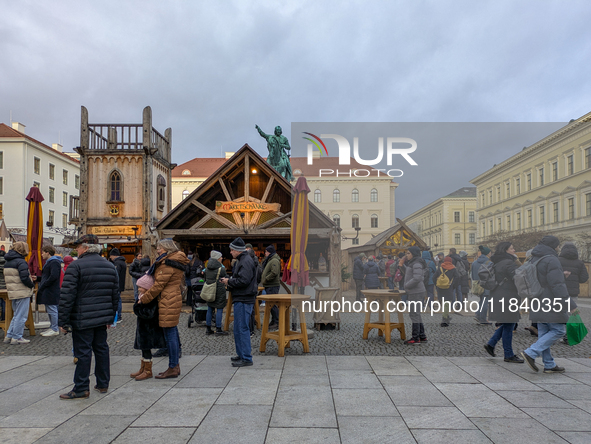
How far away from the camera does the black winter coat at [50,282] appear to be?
8211 millimetres

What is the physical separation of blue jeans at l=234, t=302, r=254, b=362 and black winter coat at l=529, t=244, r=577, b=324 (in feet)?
12.6

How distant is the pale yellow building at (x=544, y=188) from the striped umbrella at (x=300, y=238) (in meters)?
3.32

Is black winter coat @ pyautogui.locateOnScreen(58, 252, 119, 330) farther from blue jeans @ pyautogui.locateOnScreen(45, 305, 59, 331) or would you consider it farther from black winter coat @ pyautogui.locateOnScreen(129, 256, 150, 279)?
black winter coat @ pyautogui.locateOnScreen(129, 256, 150, 279)

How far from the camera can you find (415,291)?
26.5 ft

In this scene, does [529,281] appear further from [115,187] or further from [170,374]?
[115,187]

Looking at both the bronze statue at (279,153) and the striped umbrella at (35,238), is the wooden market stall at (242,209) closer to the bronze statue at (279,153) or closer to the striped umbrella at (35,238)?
the bronze statue at (279,153)

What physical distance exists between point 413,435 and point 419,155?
6074 millimetres

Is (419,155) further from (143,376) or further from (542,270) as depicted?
(143,376)

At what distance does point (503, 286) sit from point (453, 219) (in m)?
2.77

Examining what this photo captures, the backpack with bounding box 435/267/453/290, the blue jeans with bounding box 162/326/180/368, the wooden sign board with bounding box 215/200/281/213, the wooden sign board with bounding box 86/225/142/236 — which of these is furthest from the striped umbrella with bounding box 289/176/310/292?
the wooden sign board with bounding box 86/225/142/236

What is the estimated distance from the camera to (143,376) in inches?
213

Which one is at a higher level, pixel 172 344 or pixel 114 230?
pixel 114 230

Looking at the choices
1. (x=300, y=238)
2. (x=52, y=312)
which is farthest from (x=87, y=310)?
(x=52, y=312)

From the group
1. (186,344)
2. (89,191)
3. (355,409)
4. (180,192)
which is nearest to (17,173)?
(180,192)
